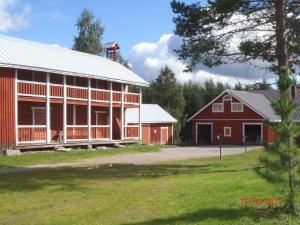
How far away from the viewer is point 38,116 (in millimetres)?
33625

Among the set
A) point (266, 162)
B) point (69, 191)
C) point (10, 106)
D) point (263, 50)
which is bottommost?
point (69, 191)

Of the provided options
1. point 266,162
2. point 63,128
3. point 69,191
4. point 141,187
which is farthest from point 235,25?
point 63,128

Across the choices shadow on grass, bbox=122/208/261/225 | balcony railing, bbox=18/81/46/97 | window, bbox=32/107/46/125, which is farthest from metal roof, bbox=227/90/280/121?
shadow on grass, bbox=122/208/261/225

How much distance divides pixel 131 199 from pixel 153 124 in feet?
133

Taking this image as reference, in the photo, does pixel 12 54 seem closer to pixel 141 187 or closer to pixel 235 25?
pixel 235 25

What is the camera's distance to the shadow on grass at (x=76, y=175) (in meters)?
16.6

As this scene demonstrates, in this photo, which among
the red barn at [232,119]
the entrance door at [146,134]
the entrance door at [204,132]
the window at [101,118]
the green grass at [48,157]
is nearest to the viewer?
the green grass at [48,157]

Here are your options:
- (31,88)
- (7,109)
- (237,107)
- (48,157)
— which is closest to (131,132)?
(31,88)

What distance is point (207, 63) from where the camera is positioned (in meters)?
20.7

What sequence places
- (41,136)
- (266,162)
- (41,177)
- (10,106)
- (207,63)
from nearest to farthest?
(266,162) < (41,177) < (207,63) < (10,106) < (41,136)

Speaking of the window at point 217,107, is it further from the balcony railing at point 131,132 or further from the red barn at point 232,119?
the balcony railing at point 131,132

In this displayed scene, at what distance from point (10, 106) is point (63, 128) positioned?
5.15 m

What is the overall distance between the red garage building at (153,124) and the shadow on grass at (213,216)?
40001 mm

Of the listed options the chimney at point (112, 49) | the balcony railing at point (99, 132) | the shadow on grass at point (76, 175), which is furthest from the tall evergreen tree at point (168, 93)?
the shadow on grass at point (76, 175)
